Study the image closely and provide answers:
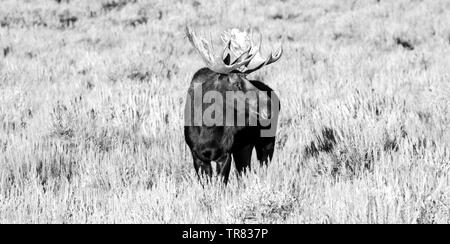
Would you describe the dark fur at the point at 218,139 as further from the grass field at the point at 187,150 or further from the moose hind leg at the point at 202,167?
the grass field at the point at 187,150

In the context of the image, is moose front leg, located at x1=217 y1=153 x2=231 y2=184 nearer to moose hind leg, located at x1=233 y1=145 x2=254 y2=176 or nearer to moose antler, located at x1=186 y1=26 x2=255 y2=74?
moose hind leg, located at x1=233 y1=145 x2=254 y2=176

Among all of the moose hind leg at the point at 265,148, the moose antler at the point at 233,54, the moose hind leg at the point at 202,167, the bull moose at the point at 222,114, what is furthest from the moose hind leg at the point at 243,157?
the moose antler at the point at 233,54

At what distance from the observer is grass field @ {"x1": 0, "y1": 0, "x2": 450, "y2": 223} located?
263cm

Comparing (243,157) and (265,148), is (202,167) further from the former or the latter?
(265,148)

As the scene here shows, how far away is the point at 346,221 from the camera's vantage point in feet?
7.70

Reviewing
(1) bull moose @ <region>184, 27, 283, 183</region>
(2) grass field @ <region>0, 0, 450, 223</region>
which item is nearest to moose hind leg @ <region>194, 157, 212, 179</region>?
(1) bull moose @ <region>184, 27, 283, 183</region>

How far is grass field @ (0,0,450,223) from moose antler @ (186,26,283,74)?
1.05 feet

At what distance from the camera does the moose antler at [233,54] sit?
345 centimetres

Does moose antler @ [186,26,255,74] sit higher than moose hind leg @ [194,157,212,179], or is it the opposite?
moose antler @ [186,26,255,74]

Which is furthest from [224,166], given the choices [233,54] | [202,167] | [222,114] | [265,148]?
[233,54]

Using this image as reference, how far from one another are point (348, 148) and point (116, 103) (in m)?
2.81

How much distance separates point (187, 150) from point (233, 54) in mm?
899
